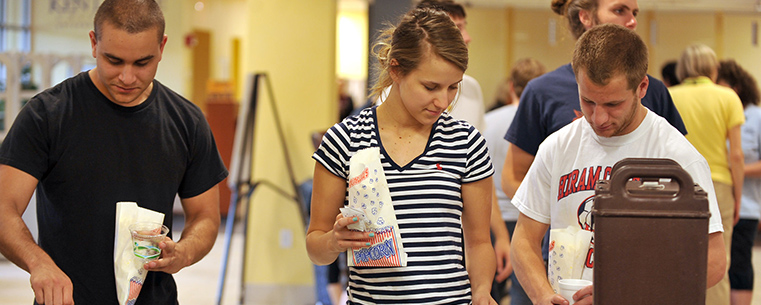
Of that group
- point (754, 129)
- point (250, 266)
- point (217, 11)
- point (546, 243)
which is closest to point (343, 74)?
point (217, 11)

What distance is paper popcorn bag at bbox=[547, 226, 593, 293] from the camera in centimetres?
160

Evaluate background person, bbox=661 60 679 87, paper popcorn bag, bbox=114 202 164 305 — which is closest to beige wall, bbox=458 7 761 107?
background person, bbox=661 60 679 87

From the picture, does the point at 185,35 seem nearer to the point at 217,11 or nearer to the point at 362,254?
the point at 217,11

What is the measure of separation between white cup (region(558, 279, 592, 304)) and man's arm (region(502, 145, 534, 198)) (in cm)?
76

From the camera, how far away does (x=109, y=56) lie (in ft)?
5.70

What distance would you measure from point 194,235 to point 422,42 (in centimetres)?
79

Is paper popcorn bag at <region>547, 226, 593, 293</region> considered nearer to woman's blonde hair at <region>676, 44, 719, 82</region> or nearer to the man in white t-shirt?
the man in white t-shirt

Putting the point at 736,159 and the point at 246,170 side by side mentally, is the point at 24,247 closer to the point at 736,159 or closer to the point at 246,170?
the point at 246,170

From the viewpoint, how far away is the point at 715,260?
1.48 metres

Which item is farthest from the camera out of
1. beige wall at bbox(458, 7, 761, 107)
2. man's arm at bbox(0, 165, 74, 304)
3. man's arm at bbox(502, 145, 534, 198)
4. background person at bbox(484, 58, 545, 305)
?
beige wall at bbox(458, 7, 761, 107)

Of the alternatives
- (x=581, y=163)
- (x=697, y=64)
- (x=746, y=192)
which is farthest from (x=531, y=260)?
(x=746, y=192)

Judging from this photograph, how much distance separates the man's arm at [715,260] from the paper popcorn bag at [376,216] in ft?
2.07

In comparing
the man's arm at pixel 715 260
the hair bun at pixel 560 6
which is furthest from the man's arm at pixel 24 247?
the hair bun at pixel 560 6

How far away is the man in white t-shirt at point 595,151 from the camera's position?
154 centimetres
